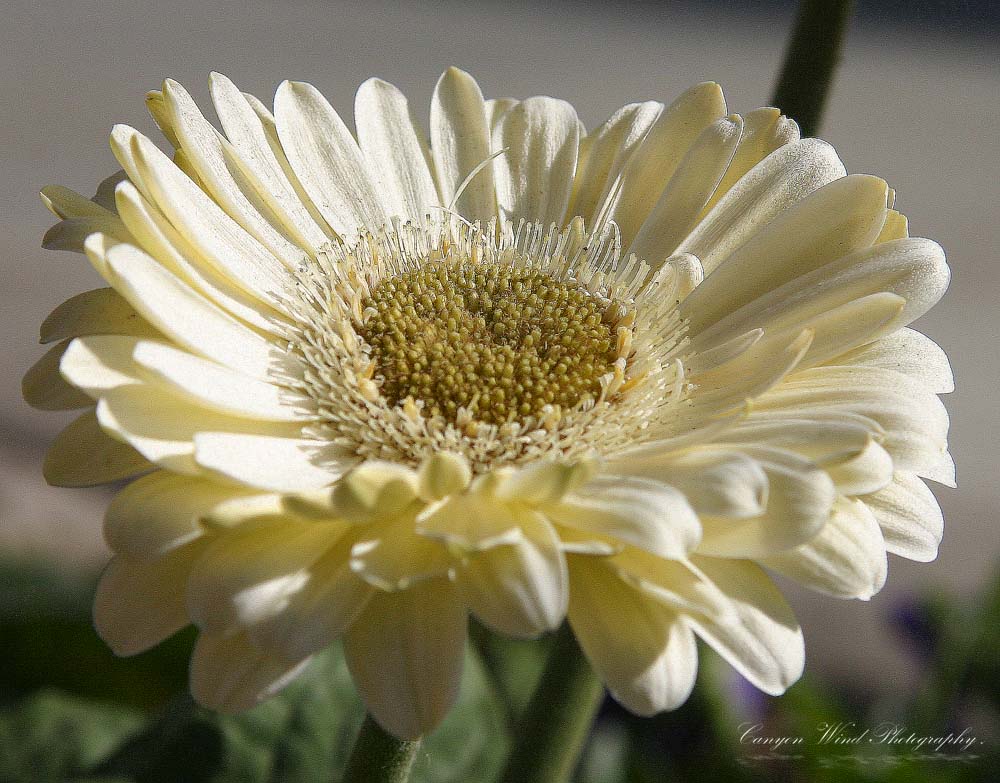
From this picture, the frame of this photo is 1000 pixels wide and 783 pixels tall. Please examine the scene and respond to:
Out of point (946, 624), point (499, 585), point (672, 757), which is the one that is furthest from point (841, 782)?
point (499, 585)

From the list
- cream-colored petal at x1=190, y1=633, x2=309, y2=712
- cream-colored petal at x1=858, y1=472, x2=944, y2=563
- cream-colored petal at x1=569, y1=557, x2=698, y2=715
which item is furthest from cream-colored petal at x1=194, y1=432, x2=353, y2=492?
cream-colored petal at x1=858, y1=472, x2=944, y2=563

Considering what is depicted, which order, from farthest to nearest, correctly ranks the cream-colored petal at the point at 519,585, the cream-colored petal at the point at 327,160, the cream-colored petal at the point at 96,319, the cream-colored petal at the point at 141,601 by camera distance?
the cream-colored petal at the point at 327,160 → the cream-colored petal at the point at 96,319 → the cream-colored petal at the point at 141,601 → the cream-colored petal at the point at 519,585

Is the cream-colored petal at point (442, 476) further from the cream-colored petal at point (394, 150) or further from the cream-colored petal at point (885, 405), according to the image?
the cream-colored petal at point (394, 150)

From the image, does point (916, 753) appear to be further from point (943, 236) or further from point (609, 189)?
point (943, 236)

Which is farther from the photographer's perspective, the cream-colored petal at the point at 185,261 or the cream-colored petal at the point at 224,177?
the cream-colored petal at the point at 224,177

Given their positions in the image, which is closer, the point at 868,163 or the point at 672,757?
the point at 672,757

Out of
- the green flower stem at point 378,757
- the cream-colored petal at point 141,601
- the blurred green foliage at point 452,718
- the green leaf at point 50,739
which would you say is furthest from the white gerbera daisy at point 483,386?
the green leaf at point 50,739

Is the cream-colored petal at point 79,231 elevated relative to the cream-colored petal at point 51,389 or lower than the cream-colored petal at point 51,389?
elevated

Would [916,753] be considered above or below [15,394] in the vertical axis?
above
